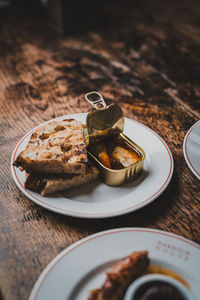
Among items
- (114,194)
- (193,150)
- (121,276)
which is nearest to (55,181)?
(114,194)

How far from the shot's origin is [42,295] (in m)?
0.71

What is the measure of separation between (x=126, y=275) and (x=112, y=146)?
558 millimetres

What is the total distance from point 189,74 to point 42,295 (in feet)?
5.80

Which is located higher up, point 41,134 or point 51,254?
point 41,134

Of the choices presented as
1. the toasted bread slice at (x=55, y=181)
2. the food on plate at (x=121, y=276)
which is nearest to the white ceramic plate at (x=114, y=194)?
the toasted bread slice at (x=55, y=181)

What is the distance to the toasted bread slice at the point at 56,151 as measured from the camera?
3.34ft

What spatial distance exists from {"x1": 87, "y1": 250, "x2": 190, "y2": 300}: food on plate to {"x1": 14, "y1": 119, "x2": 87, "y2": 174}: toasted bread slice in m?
0.40

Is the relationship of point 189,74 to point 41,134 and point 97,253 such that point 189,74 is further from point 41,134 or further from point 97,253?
point 97,253

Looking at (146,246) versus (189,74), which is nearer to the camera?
(146,246)

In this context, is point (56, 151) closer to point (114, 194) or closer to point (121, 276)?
point (114, 194)

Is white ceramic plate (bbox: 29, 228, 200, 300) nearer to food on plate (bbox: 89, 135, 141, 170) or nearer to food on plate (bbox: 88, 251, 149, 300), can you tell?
food on plate (bbox: 88, 251, 149, 300)

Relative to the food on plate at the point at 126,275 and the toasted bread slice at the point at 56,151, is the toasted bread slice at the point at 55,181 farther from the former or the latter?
the food on plate at the point at 126,275

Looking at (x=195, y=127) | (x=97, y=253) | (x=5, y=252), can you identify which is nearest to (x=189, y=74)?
(x=195, y=127)

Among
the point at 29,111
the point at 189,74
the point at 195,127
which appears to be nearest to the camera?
the point at 195,127
